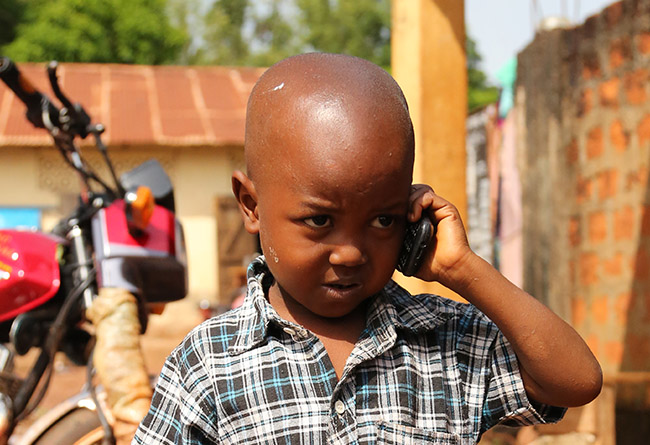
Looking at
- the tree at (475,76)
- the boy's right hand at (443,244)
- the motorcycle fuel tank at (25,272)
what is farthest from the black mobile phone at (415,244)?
the tree at (475,76)

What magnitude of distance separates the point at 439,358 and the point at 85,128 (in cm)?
186

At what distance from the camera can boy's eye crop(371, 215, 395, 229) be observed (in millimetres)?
1268

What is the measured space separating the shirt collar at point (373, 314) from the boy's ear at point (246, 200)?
9 cm

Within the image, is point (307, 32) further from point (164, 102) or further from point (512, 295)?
point (512, 295)

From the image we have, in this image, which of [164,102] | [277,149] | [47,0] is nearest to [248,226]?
[277,149]

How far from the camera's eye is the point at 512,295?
52.9 inches

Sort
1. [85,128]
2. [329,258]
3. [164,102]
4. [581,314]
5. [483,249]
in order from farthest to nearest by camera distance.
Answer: [164,102] < [483,249] < [581,314] < [85,128] < [329,258]

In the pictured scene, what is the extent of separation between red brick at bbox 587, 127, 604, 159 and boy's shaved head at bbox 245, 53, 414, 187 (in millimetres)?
2856

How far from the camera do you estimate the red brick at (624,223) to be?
3.65 metres

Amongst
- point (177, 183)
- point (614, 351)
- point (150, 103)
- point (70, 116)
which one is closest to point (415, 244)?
point (70, 116)

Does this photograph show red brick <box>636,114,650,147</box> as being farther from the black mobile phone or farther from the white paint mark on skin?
the white paint mark on skin

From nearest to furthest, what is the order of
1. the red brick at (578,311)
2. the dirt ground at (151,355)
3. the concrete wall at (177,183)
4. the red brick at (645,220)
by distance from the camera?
the red brick at (645,220)
the red brick at (578,311)
the dirt ground at (151,355)
the concrete wall at (177,183)

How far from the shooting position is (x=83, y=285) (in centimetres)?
248

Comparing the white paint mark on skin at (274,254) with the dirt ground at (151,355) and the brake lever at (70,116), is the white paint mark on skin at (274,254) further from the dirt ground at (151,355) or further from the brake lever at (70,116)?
the dirt ground at (151,355)
